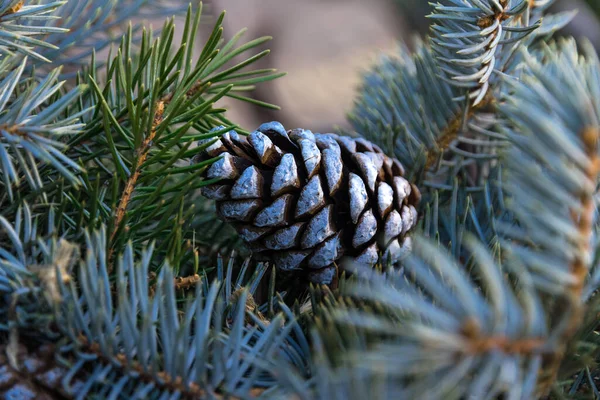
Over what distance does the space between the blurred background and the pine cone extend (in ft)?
2.34

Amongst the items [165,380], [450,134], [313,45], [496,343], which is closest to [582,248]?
[496,343]

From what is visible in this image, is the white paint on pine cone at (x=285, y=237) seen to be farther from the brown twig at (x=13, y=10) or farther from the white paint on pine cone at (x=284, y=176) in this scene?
the brown twig at (x=13, y=10)

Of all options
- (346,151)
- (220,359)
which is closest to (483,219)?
(346,151)

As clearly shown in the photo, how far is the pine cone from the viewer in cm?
28

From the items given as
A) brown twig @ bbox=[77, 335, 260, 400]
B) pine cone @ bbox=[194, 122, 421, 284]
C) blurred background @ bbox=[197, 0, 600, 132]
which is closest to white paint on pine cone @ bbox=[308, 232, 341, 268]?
pine cone @ bbox=[194, 122, 421, 284]

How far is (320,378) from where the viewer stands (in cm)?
16

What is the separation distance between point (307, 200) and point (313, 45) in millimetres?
1012

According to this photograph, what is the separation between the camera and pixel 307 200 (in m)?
0.28

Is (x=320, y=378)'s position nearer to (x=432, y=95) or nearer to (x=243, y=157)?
(x=243, y=157)

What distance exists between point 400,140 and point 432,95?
0.04m

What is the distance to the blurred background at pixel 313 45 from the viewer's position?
43.3 inches

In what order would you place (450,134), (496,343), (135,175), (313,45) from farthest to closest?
(313,45)
(450,134)
(135,175)
(496,343)

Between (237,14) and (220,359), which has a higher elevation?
(237,14)

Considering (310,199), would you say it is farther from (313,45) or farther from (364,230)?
(313,45)
